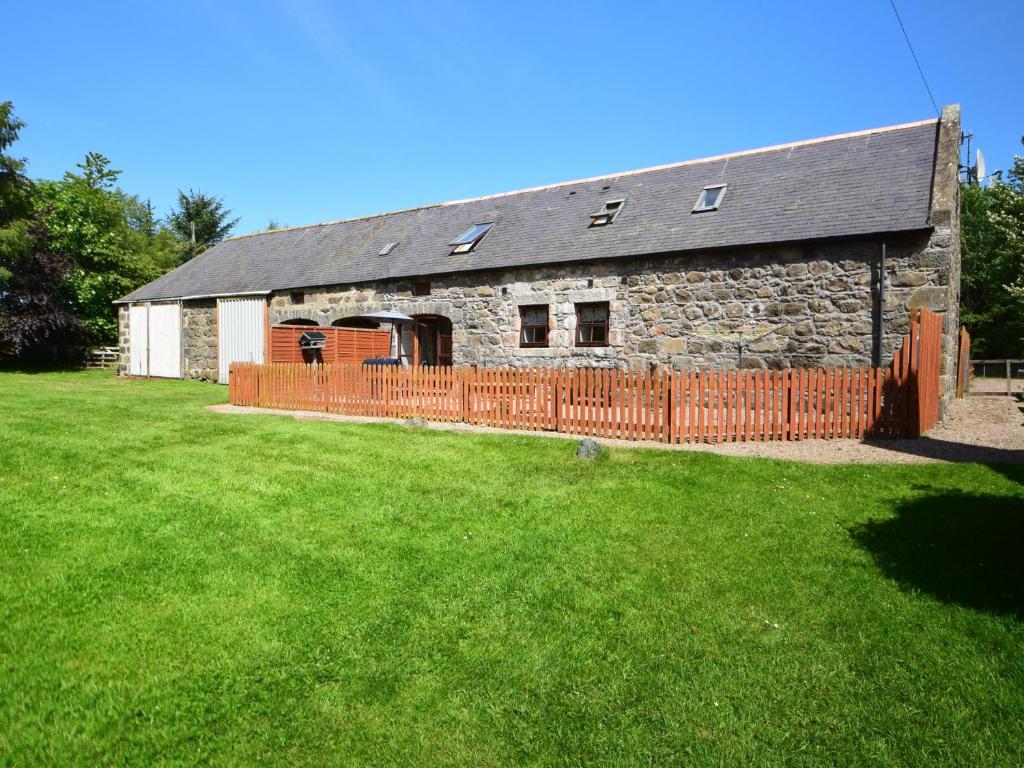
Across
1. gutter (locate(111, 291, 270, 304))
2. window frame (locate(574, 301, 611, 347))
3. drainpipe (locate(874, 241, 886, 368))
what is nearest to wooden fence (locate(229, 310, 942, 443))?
drainpipe (locate(874, 241, 886, 368))

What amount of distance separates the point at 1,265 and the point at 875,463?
108ft

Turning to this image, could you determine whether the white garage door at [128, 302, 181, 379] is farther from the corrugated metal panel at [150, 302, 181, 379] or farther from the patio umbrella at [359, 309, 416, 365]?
the patio umbrella at [359, 309, 416, 365]

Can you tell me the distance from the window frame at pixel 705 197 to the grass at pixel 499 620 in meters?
10.3

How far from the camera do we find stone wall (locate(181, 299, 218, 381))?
74.7 feet

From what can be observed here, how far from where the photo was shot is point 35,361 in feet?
96.3

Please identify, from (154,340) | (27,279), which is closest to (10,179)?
(27,279)

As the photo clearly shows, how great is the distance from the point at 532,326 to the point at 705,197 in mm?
5528

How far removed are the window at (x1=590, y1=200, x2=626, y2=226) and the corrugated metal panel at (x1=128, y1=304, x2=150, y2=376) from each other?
1849cm

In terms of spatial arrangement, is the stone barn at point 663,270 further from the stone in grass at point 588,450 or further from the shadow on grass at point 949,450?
the stone in grass at point 588,450

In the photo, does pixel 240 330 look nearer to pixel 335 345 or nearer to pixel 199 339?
pixel 199 339

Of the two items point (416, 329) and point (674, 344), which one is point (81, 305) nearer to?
point (416, 329)

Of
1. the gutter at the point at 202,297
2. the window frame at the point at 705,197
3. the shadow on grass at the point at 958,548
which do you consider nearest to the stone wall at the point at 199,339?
the gutter at the point at 202,297

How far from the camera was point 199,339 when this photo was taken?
76.5 ft

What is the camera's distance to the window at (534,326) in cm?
1633
